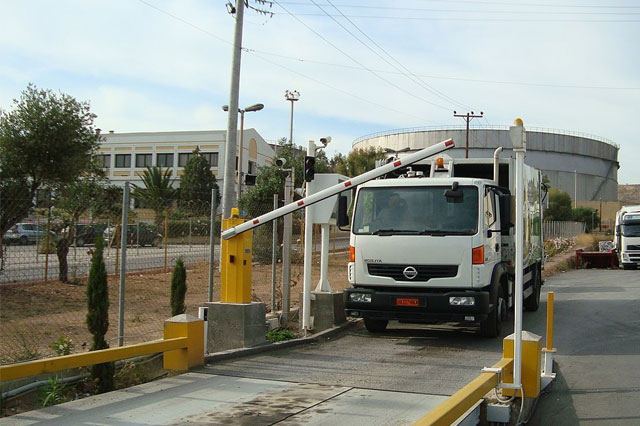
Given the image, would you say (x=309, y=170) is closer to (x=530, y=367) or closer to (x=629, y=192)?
(x=530, y=367)

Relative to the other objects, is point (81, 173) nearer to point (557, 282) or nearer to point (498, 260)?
point (498, 260)

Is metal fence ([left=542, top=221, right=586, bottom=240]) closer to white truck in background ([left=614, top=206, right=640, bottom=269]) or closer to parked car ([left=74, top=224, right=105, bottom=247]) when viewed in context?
white truck in background ([left=614, top=206, right=640, bottom=269])

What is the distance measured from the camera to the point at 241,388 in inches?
273

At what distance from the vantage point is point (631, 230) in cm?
2981

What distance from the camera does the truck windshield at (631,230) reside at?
29.7 m

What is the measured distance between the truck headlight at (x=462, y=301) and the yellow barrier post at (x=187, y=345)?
12.3ft

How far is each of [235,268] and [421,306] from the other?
2.80 m

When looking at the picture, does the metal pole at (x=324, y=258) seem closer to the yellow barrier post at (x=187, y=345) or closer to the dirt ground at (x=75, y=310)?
the dirt ground at (x=75, y=310)

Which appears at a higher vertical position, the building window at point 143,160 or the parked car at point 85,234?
the building window at point 143,160

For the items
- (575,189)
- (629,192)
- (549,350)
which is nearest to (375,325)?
(549,350)

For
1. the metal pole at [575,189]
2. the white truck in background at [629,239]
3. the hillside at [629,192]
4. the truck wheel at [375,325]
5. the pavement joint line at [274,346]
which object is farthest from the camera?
the hillside at [629,192]

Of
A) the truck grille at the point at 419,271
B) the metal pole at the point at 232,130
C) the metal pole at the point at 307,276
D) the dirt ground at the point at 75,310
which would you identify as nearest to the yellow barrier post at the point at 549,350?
the truck grille at the point at 419,271

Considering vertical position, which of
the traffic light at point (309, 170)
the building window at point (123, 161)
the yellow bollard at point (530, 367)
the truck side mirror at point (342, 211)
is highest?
the building window at point (123, 161)

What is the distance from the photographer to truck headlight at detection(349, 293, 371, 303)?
9.94 metres
